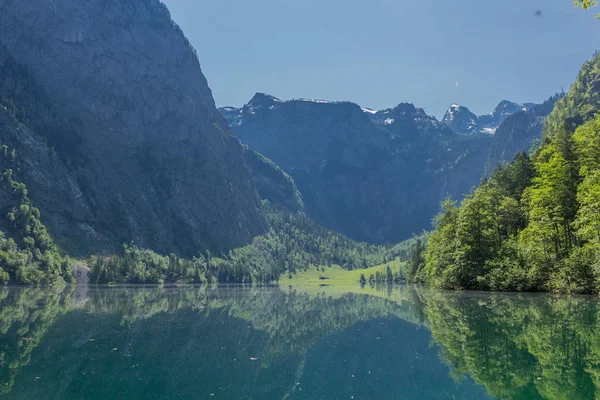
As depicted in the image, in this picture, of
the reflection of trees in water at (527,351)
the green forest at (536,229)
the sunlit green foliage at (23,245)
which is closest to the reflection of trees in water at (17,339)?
the reflection of trees in water at (527,351)

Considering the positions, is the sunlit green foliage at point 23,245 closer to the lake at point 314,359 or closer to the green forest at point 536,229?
the green forest at point 536,229

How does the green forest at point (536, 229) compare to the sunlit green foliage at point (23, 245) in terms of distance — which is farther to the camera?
the sunlit green foliage at point (23, 245)

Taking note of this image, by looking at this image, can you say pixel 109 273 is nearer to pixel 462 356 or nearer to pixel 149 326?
pixel 149 326

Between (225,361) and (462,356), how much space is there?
1019 centimetres

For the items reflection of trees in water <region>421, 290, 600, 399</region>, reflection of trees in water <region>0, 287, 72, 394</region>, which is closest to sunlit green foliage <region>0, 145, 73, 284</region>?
reflection of trees in water <region>0, 287, 72, 394</region>

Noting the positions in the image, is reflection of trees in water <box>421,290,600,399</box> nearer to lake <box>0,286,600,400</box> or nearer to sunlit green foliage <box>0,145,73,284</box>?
lake <box>0,286,600,400</box>

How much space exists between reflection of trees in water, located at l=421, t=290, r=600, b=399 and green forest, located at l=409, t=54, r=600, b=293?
18.7 metres

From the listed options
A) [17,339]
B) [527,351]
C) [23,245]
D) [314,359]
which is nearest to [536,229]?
[527,351]

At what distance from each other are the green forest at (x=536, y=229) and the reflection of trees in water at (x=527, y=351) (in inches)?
735

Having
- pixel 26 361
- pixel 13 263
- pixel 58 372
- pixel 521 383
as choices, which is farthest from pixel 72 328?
pixel 13 263

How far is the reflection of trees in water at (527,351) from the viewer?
1400 centimetres

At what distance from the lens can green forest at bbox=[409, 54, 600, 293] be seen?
48.0m

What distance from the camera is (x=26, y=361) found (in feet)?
61.9

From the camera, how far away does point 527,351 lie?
18953 millimetres
